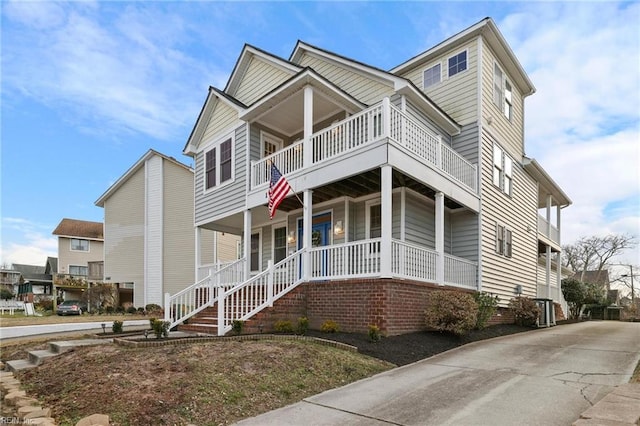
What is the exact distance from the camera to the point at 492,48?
1508cm

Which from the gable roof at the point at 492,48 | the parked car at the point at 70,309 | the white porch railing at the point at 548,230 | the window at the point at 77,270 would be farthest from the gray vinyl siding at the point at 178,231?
the window at the point at 77,270

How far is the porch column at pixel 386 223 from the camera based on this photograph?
31.2 ft

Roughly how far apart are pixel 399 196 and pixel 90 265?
33123 mm

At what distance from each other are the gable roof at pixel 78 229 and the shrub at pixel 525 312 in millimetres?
45037

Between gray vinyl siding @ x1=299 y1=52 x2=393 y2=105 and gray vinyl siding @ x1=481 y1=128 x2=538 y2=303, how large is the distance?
4.05m

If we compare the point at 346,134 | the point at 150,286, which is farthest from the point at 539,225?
the point at 150,286

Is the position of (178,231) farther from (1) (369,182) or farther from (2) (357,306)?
(2) (357,306)

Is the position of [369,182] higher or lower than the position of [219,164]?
lower

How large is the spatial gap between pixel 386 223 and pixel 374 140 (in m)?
2.01

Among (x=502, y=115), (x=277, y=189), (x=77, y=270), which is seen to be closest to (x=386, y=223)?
(x=277, y=189)

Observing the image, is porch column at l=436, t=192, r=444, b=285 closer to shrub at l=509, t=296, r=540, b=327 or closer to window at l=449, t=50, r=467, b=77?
shrub at l=509, t=296, r=540, b=327

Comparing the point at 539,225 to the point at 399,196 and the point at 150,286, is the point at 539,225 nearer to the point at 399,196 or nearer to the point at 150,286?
the point at 399,196

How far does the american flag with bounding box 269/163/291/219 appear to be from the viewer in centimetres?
1141

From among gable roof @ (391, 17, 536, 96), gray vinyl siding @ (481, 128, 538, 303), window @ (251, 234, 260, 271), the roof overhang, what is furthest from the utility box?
window @ (251, 234, 260, 271)
